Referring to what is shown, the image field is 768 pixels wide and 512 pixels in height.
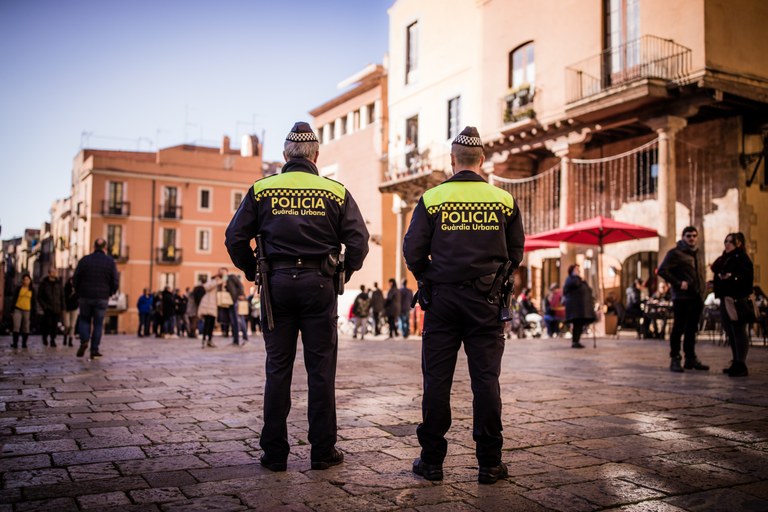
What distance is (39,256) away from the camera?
236ft

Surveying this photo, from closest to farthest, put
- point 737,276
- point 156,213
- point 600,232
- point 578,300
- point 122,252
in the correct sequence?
point 737,276, point 578,300, point 600,232, point 122,252, point 156,213

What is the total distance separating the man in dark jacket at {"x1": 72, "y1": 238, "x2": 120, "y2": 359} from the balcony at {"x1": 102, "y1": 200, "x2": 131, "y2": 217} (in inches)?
1611

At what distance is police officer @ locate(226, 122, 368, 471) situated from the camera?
13.6ft

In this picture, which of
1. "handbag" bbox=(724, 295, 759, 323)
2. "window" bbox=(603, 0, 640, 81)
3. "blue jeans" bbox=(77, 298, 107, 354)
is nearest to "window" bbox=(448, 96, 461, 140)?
"window" bbox=(603, 0, 640, 81)

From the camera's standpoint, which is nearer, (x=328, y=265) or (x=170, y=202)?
(x=328, y=265)

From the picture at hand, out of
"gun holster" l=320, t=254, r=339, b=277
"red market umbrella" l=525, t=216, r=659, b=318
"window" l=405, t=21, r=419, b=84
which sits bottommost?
"gun holster" l=320, t=254, r=339, b=277

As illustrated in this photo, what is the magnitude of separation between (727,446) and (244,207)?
11.1 feet

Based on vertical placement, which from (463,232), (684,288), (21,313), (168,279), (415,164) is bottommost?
(21,313)

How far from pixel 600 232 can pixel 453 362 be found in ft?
44.2

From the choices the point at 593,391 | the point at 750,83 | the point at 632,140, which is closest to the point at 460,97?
the point at 632,140

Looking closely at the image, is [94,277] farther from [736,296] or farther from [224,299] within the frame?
[736,296]

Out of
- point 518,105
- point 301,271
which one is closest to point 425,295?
point 301,271

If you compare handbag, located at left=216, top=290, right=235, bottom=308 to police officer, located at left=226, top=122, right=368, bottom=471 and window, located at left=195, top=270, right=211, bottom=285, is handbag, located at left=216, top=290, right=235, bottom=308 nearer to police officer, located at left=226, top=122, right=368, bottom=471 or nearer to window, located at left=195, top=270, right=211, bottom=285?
police officer, located at left=226, top=122, right=368, bottom=471

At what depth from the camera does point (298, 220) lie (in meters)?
4.27
